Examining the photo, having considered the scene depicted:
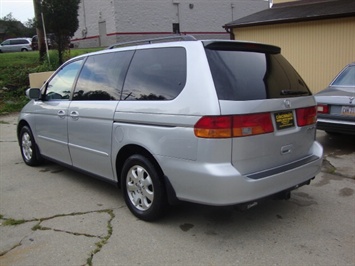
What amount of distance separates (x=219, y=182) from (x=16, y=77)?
13681mm

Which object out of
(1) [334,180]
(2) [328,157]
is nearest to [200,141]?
(1) [334,180]

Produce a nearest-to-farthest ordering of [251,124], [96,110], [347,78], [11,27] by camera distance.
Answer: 1. [251,124]
2. [96,110]
3. [347,78]
4. [11,27]

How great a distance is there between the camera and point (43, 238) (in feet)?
11.9

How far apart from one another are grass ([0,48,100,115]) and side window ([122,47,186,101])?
9.32 meters

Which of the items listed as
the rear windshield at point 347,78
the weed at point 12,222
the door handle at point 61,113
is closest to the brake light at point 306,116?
the door handle at point 61,113

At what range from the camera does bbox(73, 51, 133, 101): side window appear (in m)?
4.21

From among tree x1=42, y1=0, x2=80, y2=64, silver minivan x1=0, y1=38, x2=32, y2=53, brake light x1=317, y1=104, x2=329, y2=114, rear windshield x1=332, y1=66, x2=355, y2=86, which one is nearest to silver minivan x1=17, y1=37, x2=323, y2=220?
brake light x1=317, y1=104, x2=329, y2=114

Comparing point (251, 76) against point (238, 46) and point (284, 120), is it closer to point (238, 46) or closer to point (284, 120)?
point (238, 46)

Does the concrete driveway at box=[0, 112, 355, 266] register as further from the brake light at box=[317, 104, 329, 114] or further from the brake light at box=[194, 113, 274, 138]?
the brake light at box=[317, 104, 329, 114]

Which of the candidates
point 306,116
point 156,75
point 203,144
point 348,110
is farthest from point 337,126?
point 203,144

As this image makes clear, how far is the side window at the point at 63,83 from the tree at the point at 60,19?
11799mm

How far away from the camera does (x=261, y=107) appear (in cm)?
334

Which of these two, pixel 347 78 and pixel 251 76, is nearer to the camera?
pixel 251 76

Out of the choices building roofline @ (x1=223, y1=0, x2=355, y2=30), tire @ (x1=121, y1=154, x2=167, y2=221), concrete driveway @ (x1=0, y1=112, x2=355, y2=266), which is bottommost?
concrete driveway @ (x1=0, y1=112, x2=355, y2=266)
